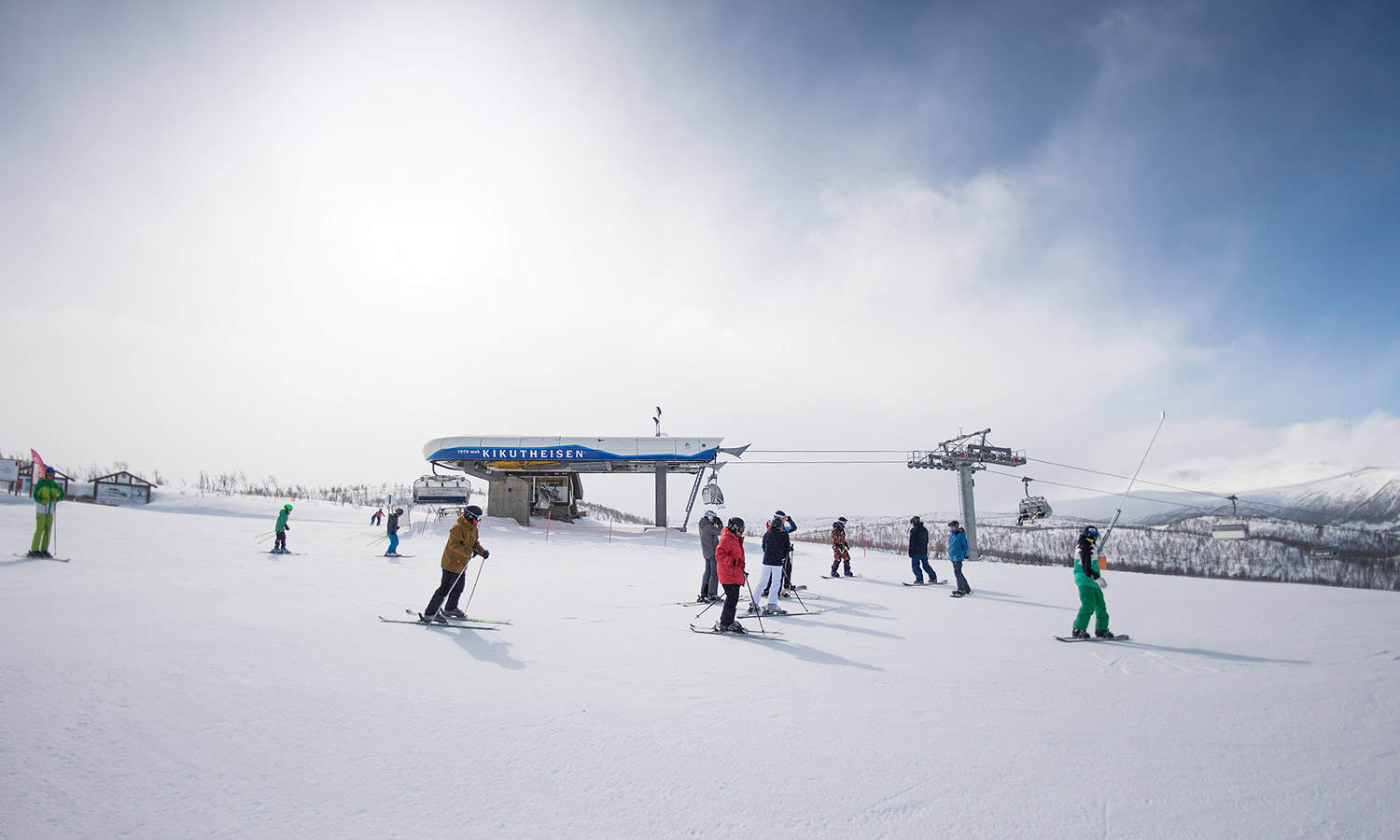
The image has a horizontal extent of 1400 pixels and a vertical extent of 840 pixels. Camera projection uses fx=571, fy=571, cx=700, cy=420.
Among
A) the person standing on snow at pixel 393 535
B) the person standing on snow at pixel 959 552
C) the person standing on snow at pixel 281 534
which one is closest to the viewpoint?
the person standing on snow at pixel 959 552

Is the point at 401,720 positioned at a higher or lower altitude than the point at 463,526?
lower

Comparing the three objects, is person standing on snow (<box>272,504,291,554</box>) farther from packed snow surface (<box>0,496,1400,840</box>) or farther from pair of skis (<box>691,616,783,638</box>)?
pair of skis (<box>691,616,783,638</box>)

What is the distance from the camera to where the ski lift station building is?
29562 millimetres

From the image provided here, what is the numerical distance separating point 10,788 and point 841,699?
563cm

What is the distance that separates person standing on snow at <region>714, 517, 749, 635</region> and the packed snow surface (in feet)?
1.52

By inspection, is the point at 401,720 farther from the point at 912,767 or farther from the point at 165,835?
the point at 912,767

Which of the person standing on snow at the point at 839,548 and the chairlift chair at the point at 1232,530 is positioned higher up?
the person standing on snow at the point at 839,548

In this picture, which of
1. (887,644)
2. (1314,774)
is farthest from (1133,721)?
(887,644)

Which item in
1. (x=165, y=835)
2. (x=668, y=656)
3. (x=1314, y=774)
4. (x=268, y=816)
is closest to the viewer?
(x=165, y=835)

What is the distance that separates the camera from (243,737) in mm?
4043

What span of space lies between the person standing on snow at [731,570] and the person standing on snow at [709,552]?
2.12 metres

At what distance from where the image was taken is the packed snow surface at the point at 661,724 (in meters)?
3.23

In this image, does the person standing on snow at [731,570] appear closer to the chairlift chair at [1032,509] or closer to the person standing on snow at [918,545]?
the person standing on snow at [918,545]

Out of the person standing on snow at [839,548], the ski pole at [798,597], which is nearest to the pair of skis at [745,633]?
the ski pole at [798,597]
